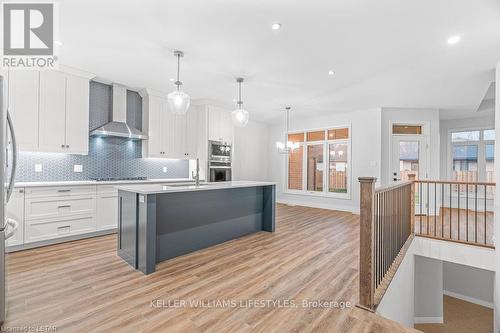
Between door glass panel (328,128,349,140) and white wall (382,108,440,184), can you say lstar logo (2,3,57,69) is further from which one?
white wall (382,108,440,184)

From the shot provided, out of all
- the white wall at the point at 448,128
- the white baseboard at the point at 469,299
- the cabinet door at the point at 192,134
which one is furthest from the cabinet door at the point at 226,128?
the white baseboard at the point at 469,299

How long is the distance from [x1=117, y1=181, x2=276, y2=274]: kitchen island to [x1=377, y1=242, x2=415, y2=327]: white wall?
229cm

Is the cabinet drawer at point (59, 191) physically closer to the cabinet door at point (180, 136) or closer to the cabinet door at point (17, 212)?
the cabinet door at point (17, 212)

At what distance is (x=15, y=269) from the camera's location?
2.85 m

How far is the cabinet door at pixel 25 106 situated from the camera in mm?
3520

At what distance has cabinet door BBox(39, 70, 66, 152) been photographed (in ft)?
12.5

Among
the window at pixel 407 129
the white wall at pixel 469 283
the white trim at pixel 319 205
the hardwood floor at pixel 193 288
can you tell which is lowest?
the white wall at pixel 469 283

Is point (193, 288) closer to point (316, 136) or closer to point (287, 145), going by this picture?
point (287, 145)

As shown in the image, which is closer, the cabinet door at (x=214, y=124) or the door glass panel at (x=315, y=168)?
the cabinet door at (x=214, y=124)

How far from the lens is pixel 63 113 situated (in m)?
4.02

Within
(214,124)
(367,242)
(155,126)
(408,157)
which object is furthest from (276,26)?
(408,157)

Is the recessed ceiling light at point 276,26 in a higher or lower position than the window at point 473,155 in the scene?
higher

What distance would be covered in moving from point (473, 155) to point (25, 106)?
10325 millimetres

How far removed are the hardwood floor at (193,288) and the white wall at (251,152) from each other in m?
4.13
